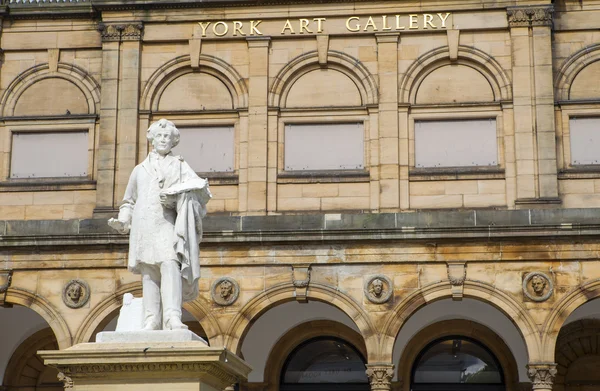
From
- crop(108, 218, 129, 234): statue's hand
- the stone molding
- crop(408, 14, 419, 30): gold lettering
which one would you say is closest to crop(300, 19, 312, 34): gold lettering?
crop(408, 14, 419, 30): gold lettering

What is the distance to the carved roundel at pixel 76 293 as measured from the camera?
87.6 ft

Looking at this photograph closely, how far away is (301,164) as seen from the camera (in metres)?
28.6

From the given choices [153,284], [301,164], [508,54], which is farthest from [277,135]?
[153,284]

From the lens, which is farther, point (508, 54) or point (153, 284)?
point (508, 54)

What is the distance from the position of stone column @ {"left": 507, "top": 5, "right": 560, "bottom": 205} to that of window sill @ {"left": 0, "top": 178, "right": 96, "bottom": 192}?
9329 millimetres

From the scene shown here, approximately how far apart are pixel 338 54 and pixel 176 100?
3746 mm

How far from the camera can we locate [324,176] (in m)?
28.2

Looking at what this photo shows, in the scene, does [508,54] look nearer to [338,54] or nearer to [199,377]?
[338,54]

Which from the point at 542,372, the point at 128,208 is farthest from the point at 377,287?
the point at 128,208

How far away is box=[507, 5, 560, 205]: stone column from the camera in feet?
90.2

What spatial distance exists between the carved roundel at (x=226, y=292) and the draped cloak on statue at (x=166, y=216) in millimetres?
13203

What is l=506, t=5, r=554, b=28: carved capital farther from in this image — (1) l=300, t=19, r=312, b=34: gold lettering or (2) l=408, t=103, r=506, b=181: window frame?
(1) l=300, t=19, r=312, b=34: gold lettering

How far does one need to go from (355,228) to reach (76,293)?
230 inches

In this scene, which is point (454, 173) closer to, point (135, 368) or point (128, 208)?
point (128, 208)
